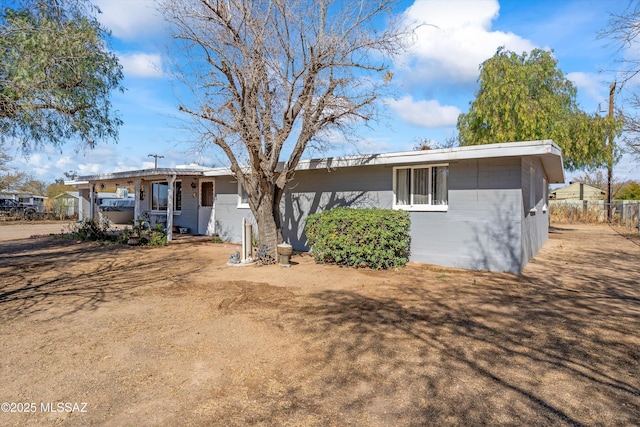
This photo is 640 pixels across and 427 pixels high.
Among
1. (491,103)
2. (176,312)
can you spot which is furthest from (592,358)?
(491,103)

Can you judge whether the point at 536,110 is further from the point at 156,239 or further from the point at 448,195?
the point at 156,239

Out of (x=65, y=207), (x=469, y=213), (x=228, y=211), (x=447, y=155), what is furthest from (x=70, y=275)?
(x=65, y=207)

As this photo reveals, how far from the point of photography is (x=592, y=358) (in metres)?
3.60

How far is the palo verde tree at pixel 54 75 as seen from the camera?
218 inches

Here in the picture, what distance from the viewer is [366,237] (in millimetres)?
7938

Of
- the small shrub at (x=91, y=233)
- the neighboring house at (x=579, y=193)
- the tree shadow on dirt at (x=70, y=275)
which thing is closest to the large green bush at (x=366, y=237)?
the tree shadow on dirt at (x=70, y=275)

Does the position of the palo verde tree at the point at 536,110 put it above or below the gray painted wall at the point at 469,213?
above

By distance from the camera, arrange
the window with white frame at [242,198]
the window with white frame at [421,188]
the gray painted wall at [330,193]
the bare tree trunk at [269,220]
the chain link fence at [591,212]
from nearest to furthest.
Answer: the window with white frame at [421,188] < the bare tree trunk at [269,220] < the gray painted wall at [330,193] < the window with white frame at [242,198] < the chain link fence at [591,212]

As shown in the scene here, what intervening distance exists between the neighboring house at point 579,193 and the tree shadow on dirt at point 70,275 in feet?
126

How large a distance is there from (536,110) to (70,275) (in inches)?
642

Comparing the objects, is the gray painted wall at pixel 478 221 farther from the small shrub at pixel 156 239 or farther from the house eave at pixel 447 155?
the small shrub at pixel 156 239

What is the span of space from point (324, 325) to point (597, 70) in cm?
521

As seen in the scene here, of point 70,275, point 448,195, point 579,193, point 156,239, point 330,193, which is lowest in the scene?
point 70,275

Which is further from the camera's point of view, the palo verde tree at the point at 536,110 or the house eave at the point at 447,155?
the palo verde tree at the point at 536,110
